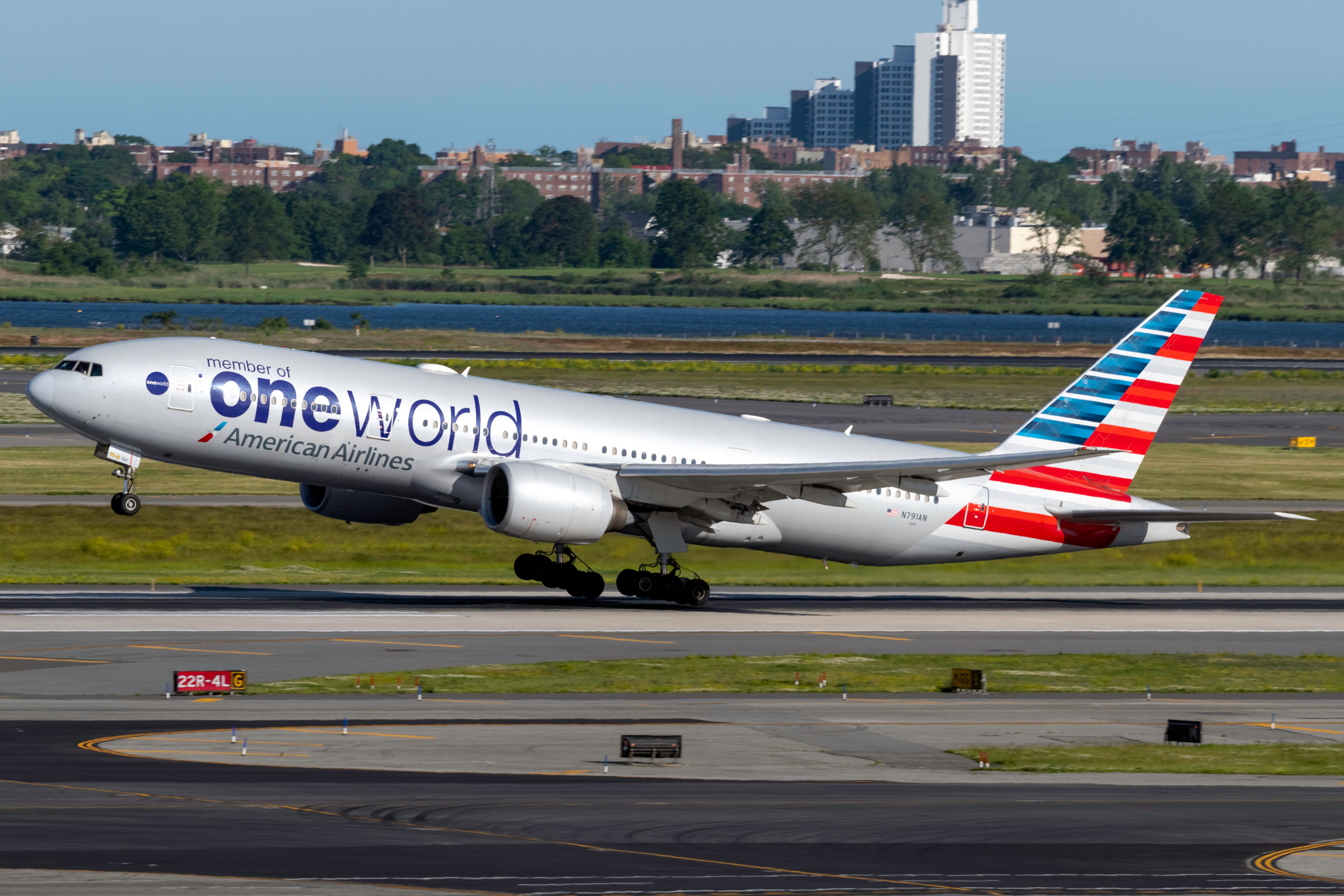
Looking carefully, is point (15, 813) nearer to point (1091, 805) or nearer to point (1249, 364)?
point (1091, 805)

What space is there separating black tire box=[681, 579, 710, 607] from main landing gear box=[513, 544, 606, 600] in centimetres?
221

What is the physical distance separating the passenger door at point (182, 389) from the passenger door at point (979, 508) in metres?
21.2

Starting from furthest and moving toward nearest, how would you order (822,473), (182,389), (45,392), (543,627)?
(822,473) → (543,627) → (182,389) → (45,392)

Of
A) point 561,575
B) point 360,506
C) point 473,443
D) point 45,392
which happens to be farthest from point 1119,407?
point 45,392

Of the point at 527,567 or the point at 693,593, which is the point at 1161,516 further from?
the point at 527,567

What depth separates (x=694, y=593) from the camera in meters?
44.3

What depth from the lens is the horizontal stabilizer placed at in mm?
40500

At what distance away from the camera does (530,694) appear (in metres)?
31.6

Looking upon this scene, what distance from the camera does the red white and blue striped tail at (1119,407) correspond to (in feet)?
154

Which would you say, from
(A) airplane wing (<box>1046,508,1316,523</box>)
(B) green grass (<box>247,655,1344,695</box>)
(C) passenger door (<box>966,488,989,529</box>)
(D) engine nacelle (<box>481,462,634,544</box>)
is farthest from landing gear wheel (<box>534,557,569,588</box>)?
(A) airplane wing (<box>1046,508,1316,523</box>)

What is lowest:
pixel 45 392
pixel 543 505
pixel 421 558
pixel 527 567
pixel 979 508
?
pixel 421 558

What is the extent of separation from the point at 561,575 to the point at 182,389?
11346mm

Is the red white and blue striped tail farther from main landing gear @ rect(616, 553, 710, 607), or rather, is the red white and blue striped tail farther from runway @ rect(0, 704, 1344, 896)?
runway @ rect(0, 704, 1344, 896)

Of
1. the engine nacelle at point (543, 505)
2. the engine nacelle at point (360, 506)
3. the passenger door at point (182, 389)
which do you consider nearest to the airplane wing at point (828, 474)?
the engine nacelle at point (543, 505)
